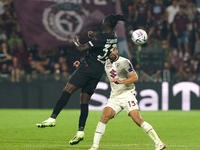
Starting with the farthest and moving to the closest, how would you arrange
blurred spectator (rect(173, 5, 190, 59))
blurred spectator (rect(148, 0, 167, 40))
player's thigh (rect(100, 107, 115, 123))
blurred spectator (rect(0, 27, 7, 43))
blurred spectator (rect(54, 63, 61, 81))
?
blurred spectator (rect(148, 0, 167, 40)), blurred spectator (rect(173, 5, 190, 59)), blurred spectator (rect(0, 27, 7, 43)), blurred spectator (rect(54, 63, 61, 81)), player's thigh (rect(100, 107, 115, 123))

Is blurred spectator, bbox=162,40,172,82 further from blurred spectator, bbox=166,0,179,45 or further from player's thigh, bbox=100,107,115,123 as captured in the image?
player's thigh, bbox=100,107,115,123

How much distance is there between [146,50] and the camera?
1628 cm

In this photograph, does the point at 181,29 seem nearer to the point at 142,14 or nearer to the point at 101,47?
the point at 142,14

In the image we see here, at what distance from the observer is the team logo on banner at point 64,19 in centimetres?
1864

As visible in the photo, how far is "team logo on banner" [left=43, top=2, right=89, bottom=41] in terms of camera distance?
1864cm

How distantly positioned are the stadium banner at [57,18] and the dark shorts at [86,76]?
10252mm

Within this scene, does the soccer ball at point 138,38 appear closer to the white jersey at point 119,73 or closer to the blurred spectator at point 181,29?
the white jersey at point 119,73

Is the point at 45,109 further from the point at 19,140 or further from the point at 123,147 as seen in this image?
the point at 123,147

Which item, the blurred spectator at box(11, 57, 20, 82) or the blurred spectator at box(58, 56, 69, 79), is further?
the blurred spectator at box(58, 56, 69, 79)

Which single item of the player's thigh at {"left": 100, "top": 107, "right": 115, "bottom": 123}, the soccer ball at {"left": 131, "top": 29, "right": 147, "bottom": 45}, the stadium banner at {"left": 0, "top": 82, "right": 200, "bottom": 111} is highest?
the soccer ball at {"left": 131, "top": 29, "right": 147, "bottom": 45}

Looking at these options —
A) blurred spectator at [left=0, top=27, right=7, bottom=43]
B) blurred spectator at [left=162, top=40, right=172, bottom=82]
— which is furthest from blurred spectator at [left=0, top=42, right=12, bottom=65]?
blurred spectator at [left=162, top=40, right=172, bottom=82]

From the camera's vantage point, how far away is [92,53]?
320 inches

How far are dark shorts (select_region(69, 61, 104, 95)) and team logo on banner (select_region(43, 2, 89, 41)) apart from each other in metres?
10.4

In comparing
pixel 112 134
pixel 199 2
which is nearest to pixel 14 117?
pixel 112 134
